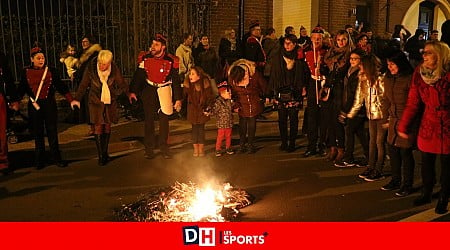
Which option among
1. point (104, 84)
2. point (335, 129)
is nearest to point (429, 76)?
point (335, 129)

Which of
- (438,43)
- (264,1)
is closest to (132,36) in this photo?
(264,1)

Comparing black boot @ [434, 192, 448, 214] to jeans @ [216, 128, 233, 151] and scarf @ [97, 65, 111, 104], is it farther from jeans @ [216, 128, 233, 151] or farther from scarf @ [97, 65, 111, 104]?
scarf @ [97, 65, 111, 104]

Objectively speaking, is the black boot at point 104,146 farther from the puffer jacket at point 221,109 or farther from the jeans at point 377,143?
the jeans at point 377,143

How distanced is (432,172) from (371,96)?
4.49 ft

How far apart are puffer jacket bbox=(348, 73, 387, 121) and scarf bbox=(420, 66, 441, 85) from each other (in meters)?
1.08

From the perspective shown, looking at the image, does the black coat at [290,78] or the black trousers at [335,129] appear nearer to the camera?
the black trousers at [335,129]

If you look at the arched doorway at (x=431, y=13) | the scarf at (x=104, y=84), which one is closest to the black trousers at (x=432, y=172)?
the scarf at (x=104, y=84)

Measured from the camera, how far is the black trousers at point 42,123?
7.38 metres

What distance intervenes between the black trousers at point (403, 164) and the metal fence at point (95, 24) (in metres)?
7.53

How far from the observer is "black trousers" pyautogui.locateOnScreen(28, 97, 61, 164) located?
24.2 ft

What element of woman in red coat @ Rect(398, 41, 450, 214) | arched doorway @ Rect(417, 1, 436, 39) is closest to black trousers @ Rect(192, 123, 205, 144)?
woman in red coat @ Rect(398, 41, 450, 214)
